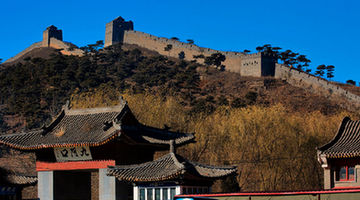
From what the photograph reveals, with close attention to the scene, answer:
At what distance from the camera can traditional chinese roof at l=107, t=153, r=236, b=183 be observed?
2800cm

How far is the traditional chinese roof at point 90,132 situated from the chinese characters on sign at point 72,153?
1.88ft

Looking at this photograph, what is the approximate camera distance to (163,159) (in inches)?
1158

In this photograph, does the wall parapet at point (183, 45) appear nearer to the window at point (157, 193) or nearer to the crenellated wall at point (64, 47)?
the crenellated wall at point (64, 47)

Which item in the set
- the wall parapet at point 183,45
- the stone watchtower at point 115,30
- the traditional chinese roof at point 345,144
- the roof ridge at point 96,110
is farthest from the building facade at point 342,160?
the stone watchtower at point 115,30

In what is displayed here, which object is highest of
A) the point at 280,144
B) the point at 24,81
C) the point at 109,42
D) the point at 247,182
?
the point at 109,42

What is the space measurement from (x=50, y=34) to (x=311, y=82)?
65.2m

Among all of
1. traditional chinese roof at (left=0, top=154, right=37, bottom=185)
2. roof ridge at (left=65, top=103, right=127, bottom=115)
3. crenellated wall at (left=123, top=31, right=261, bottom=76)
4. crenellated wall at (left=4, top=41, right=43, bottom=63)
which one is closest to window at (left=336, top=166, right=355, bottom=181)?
roof ridge at (left=65, top=103, right=127, bottom=115)

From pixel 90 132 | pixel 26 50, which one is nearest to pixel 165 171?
pixel 90 132

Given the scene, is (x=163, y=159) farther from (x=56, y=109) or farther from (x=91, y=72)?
(x=91, y=72)

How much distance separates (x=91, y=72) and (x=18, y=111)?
1860 cm

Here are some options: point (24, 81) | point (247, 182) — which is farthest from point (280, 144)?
point (24, 81)

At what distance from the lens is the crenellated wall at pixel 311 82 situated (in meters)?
93.8

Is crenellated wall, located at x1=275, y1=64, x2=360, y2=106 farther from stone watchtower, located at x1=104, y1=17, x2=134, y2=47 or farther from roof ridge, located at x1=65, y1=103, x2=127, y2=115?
roof ridge, located at x1=65, y1=103, x2=127, y2=115

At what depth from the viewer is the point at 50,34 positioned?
140125mm
